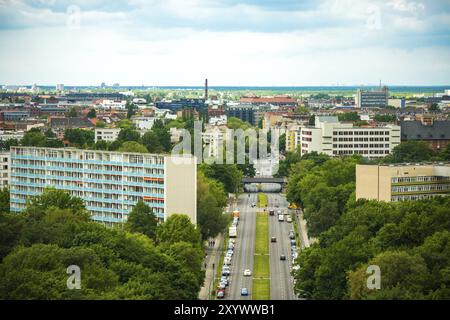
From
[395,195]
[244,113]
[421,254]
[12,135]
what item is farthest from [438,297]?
[244,113]

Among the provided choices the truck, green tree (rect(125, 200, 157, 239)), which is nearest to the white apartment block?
the truck

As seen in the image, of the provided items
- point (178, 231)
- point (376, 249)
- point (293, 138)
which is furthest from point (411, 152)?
point (376, 249)

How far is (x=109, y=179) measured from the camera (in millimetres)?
43594

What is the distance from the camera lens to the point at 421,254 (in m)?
30.1

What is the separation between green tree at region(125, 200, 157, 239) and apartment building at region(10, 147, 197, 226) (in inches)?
61.4

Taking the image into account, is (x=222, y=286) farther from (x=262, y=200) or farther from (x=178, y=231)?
(x=262, y=200)

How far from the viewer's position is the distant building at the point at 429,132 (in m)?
79.2

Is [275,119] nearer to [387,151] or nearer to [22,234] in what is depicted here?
[387,151]

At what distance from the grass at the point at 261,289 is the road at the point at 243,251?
16cm

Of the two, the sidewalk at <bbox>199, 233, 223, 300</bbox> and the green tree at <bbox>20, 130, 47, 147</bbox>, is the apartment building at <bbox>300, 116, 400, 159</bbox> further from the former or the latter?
the sidewalk at <bbox>199, 233, 223, 300</bbox>

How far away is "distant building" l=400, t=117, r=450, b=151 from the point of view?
79.2m

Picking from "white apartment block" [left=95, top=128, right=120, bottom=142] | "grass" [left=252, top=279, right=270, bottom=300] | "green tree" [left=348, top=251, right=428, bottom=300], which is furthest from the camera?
"white apartment block" [left=95, top=128, right=120, bottom=142]

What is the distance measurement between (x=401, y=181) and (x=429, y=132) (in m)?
36.8
